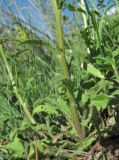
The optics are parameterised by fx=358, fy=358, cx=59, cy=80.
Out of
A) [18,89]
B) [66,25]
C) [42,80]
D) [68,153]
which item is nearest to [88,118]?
[68,153]

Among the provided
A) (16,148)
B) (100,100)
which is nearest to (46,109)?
(16,148)

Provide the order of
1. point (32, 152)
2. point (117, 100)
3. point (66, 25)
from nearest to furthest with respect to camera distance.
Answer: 1. point (117, 100)
2. point (32, 152)
3. point (66, 25)

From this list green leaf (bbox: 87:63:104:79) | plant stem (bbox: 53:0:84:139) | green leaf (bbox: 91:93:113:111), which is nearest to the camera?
green leaf (bbox: 91:93:113:111)

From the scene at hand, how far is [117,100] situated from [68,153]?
10.7 inches

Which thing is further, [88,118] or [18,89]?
[18,89]

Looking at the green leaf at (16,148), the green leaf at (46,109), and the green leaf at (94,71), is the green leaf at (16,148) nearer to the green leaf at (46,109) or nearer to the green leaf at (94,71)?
the green leaf at (46,109)

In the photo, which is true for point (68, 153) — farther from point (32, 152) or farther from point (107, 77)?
point (107, 77)

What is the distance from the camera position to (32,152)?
1.19 meters

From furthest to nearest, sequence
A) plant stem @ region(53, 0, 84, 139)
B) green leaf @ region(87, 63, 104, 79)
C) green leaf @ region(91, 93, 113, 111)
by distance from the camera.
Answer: green leaf @ region(87, 63, 104, 79) < plant stem @ region(53, 0, 84, 139) < green leaf @ region(91, 93, 113, 111)

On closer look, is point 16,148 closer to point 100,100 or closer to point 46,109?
point 46,109

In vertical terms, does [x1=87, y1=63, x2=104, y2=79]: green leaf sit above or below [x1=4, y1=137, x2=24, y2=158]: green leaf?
above

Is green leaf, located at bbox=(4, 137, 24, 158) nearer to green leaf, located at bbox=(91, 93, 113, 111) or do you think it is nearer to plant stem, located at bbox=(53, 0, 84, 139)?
plant stem, located at bbox=(53, 0, 84, 139)

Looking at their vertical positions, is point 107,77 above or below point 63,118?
above

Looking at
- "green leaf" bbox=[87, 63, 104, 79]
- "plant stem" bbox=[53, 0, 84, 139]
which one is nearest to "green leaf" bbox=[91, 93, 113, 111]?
"plant stem" bbox=[53, 0, 84, 139]
